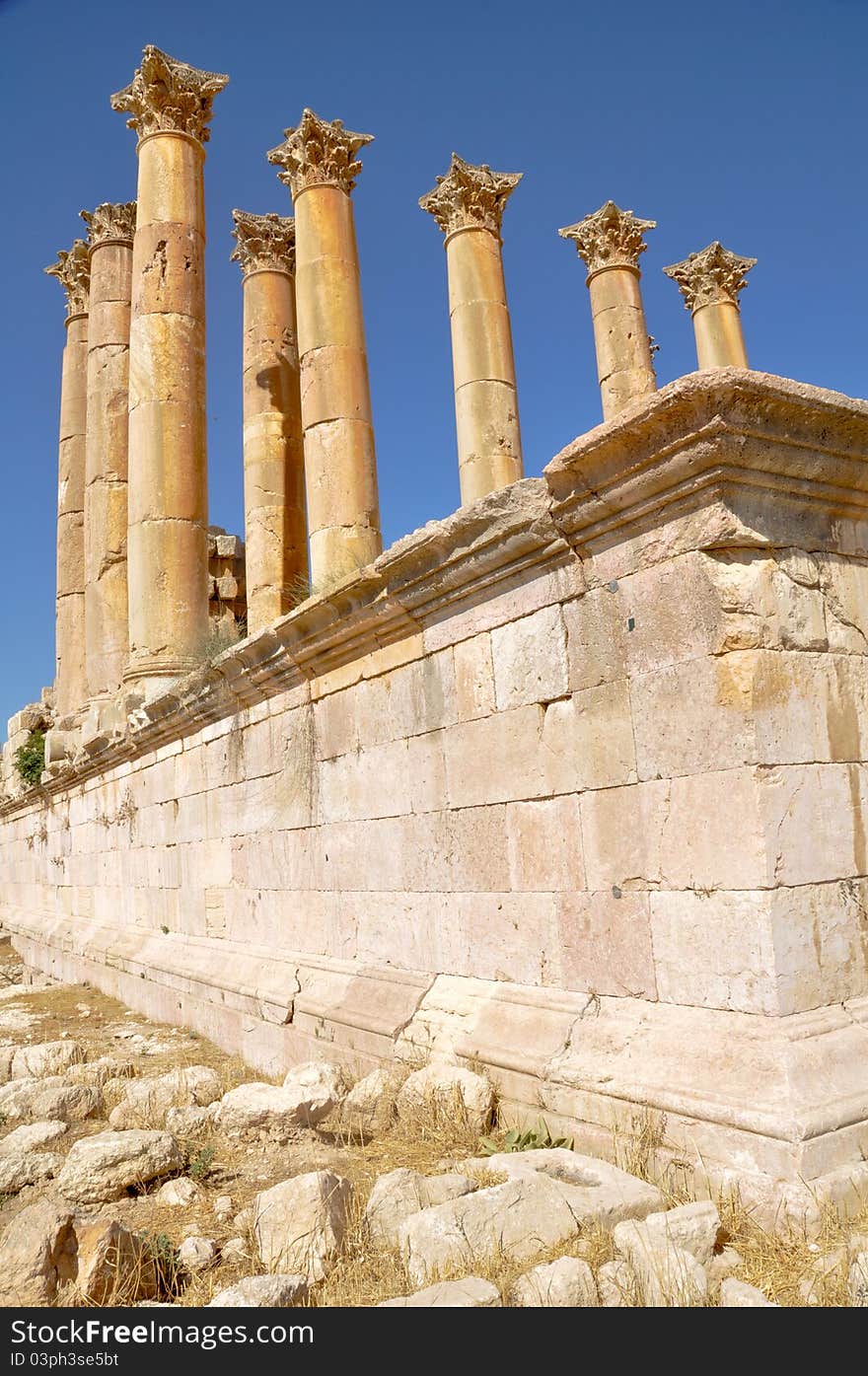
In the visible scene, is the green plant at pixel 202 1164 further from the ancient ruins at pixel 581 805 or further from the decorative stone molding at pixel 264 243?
the decorative stone molding at pixel 264 243

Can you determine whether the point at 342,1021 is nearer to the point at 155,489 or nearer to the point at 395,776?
the point at 395,776

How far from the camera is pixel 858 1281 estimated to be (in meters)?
2.61

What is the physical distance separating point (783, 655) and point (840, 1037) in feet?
4.52

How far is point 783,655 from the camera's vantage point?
375 centimetres

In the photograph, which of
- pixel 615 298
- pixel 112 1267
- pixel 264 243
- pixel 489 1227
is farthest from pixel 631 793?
pixel 615 298

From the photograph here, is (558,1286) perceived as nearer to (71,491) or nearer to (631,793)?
(631,793)

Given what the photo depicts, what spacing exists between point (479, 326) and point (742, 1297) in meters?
14.0

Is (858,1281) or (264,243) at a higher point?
(264,243)

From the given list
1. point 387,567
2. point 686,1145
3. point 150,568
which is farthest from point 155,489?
Result: point 686,1145

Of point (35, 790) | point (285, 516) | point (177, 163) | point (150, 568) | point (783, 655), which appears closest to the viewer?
point (783, 655)

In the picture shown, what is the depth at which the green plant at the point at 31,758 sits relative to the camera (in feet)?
57.2

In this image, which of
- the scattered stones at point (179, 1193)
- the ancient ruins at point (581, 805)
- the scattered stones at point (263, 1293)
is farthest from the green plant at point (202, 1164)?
the scattered stones at point (263, 1293)

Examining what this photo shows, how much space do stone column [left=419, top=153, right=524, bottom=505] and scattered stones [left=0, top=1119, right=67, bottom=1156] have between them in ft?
35.4

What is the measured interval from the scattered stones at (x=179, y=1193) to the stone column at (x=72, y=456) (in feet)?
46.1
